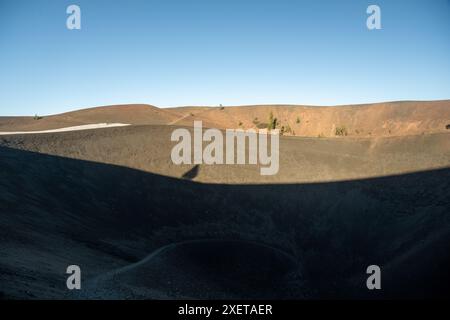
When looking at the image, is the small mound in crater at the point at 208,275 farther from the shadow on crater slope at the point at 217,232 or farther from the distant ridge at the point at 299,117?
the distant ridge at the point at 299,117

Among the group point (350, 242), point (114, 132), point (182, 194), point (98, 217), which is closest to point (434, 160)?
point (350, 242)

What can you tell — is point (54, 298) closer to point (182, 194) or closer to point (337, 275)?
point (337, 275)

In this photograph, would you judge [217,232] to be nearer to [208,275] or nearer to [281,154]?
[208,275]

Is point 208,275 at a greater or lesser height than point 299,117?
lesser

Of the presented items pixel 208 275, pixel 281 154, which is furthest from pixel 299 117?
pixel 208 275

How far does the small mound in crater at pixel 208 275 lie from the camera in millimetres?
14992

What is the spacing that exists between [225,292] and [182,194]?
1371 cm

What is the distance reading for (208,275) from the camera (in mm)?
20781

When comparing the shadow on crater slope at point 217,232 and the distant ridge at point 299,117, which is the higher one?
the distant ridge at point 299,117

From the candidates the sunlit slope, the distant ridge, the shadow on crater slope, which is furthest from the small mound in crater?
the distant ridge

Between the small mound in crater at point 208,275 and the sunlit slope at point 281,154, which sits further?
the sunlit slope at point 281,154

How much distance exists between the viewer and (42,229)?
19188 mm

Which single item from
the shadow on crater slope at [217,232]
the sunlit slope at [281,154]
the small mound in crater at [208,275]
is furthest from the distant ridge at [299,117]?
the small mound in crater at [208,275]

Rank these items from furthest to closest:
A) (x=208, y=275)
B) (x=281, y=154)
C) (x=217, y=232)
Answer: (x=281, y=154)
(x=217, y=232)
(x=208, y=275)
